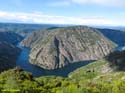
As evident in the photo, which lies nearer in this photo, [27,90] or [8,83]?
[27,90]

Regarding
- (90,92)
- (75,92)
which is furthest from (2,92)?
(90,92)

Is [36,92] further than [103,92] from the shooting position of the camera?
No

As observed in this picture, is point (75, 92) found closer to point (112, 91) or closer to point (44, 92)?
point (44, 92)

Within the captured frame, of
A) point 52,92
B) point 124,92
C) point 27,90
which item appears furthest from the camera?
point 124,92

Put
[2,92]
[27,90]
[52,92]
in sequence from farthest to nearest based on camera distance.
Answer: [52,92], [27,90], [2,92]

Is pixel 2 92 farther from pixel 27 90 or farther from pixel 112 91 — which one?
pixel 112 91

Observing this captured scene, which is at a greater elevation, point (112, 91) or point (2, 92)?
point (2, 92)

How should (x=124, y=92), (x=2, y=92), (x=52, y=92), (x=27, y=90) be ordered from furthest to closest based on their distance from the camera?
(x=124, y=92)
(x=52, y=92)
(x=27, y=90)
(x=2, y=92)

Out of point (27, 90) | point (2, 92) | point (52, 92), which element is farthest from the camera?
point (52, 92)

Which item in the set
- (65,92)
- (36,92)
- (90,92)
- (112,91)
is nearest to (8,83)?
(36,92)
